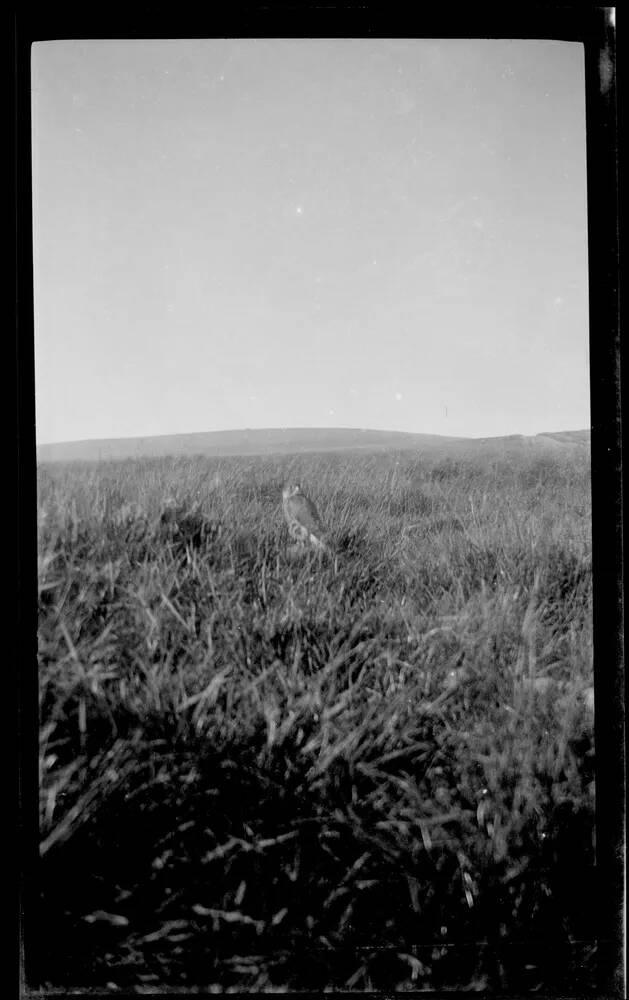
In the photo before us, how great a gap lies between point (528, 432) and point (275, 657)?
559mm

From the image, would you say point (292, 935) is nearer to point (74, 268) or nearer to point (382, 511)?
point (382, 511)

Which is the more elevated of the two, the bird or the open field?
the bird

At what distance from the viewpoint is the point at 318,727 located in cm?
84

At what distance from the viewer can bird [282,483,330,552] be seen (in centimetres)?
88

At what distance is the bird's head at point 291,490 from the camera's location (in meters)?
0.90

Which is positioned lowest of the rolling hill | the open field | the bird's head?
the open field

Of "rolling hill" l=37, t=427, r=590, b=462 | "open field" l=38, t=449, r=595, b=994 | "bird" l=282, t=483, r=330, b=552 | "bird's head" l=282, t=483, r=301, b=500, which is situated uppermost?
"rolling hill" l=37, t=427, r=590, b=462

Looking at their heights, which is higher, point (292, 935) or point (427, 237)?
point (427, 237)

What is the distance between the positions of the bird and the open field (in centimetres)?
2

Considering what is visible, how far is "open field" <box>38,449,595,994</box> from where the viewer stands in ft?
2.64

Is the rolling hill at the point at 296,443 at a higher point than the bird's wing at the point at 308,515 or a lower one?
higher

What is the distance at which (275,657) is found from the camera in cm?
86

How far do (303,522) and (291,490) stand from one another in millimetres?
59
